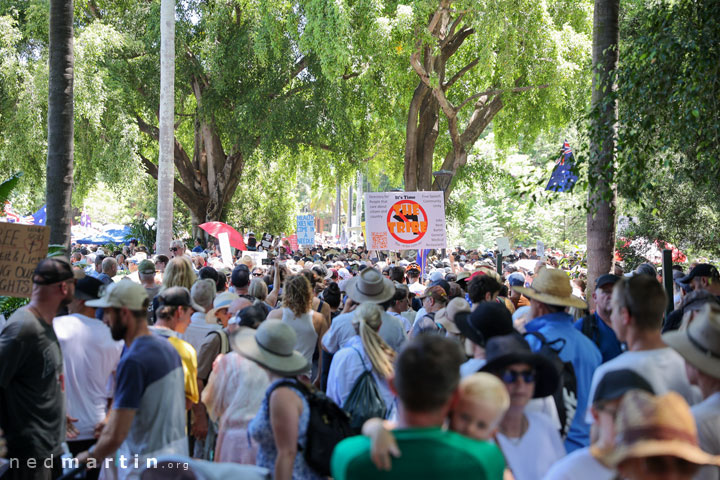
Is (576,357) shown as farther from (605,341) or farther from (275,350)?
(275,350)

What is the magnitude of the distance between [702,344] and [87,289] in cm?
416

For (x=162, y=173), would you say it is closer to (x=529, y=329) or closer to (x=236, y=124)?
(x=236, y=124)

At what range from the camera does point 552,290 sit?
5.09 m

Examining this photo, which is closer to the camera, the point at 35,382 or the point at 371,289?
the point at 35,382

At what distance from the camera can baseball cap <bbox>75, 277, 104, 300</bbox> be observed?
5.37 m

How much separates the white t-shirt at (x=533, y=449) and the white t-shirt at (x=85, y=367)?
3092mm

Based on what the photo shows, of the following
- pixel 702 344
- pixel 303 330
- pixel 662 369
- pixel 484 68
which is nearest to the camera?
pixel 702 344

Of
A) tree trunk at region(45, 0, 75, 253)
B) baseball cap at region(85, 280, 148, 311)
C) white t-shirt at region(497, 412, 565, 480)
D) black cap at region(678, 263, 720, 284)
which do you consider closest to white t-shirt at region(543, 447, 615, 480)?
white t-shirt at region(497, 412, 565, 480)

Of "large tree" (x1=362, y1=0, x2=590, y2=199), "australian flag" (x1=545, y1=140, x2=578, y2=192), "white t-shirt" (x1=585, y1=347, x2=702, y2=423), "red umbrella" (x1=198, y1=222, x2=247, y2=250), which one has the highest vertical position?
"large tree" (x1=362, y1=0, x2=590, y2=199)

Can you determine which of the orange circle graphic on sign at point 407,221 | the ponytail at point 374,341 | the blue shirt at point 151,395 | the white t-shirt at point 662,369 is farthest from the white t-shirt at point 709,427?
the orange circle graphic on sign at point 407,221

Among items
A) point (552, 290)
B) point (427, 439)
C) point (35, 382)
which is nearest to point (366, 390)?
point (552, 290)

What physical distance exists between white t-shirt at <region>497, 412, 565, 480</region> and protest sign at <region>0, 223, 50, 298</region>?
4.65 metres

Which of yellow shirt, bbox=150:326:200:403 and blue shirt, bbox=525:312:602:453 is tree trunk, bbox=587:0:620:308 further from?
yellow shirt, bbox=150:326:200:403

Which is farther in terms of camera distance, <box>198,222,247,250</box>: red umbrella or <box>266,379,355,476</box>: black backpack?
<box>198,222,247,250</box>: red umbrella
